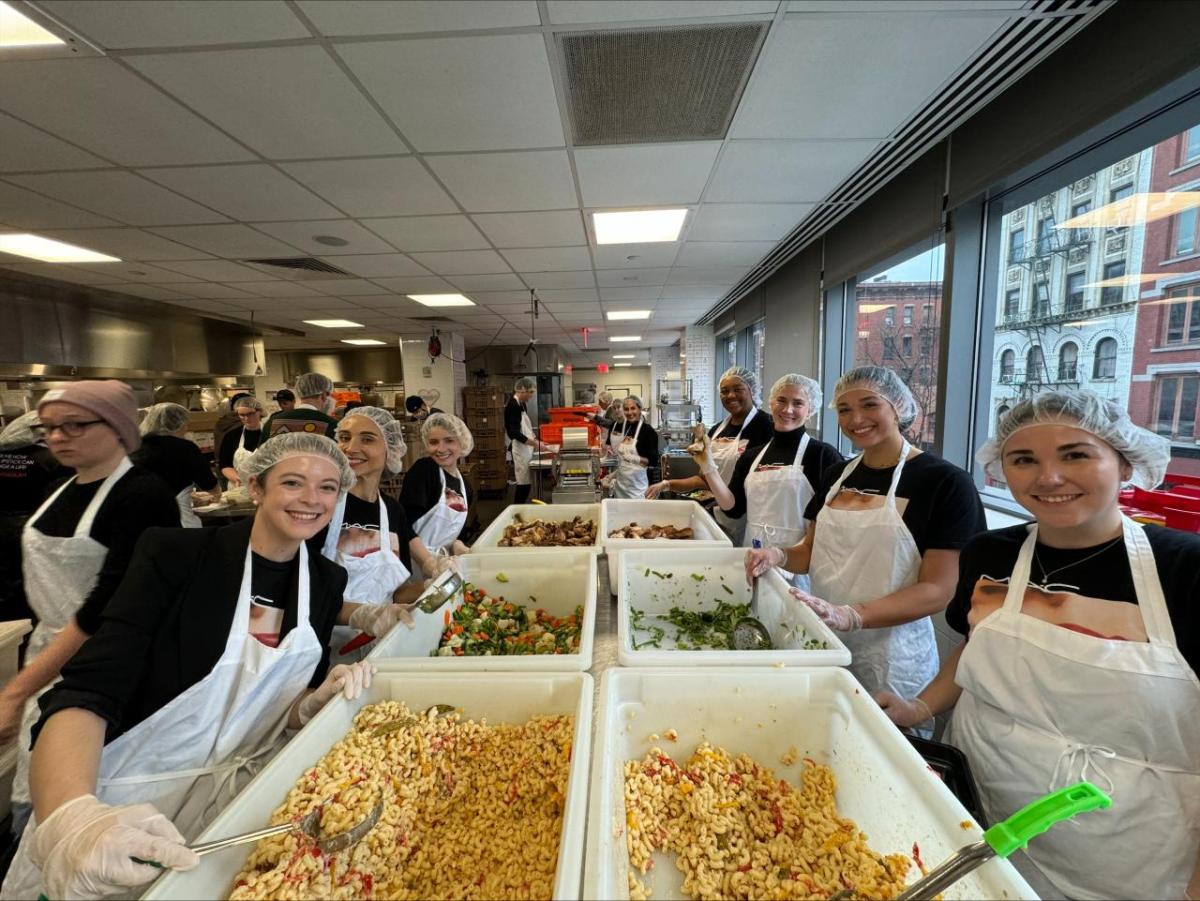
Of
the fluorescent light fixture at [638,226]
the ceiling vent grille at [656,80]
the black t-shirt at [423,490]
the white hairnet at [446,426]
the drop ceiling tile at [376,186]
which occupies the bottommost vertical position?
the black t-shirt at [423,490]

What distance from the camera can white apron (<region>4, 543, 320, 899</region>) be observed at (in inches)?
40.4

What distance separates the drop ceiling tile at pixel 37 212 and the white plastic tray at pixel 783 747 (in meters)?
4.32

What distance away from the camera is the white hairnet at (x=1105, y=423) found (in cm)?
103

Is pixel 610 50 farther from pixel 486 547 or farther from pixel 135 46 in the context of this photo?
pixel 486 547

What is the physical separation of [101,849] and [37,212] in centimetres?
420

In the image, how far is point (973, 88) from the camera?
6.50ft

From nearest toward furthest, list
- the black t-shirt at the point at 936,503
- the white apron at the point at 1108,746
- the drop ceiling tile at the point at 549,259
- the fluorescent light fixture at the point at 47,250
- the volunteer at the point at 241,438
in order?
the white apron at the point at 1108,746, the black t-shirt at the point at 936,503, the fluorescent light fixture at the point at 47,250, the drop ceiling tile at the point at 549,259, the volunteer at the point at 241,438

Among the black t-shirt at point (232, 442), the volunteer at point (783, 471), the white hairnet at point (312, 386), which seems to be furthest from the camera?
the black t-shirt at point (232, 442)

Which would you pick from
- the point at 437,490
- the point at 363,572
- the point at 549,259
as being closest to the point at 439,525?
the point at 437,490

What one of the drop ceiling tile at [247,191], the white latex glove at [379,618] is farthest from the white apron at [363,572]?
the drop ceiling tile at [247,191]

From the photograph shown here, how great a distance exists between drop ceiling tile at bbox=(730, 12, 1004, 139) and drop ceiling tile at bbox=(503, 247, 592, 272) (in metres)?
2.05

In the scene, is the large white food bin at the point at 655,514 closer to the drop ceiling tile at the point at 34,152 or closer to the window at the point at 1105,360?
the window at the point at 1105,360

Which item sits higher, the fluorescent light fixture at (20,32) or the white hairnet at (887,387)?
the fluorescent light fixture at (20,32)

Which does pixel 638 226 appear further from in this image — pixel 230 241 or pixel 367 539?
pixel 230 241
